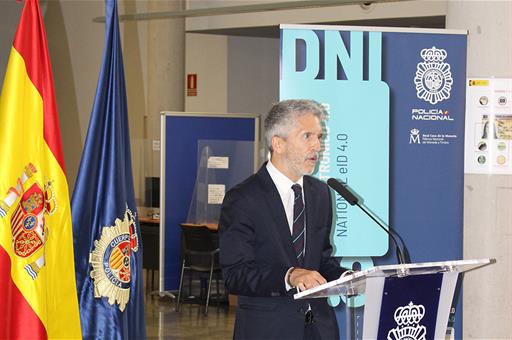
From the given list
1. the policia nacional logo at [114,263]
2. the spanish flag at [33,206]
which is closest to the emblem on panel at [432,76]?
the policia nacional logo at [114,263]

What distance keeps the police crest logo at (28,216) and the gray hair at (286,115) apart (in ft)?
2.71

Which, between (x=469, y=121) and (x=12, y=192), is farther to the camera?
(x=469, y=121)

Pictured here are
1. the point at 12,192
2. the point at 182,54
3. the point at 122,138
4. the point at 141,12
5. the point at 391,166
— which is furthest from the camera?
the point at 141,12

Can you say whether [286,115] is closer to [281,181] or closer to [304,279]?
[281,181]

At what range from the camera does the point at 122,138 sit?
363cm

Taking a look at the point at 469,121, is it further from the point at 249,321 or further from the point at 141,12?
the point at 141,12

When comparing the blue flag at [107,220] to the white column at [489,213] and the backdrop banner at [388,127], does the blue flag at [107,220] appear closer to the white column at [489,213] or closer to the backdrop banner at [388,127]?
the backdrop banner at [388,127]

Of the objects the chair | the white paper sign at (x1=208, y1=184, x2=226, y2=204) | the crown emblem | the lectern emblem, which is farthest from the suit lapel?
the white paper sign at (x1=208, y1=184, x2=226, y2=204)

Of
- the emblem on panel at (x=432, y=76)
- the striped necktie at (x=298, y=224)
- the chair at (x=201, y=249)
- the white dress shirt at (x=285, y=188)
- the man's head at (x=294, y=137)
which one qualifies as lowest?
the chair at (x=201, y=249)

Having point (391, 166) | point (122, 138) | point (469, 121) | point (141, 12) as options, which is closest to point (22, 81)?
point (122, 138)

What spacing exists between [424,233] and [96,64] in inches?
428

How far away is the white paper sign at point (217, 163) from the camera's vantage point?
10.9 meters

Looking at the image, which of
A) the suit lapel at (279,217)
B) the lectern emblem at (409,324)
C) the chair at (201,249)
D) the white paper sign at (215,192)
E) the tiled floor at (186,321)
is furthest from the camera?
the white paper sign at (215,192)

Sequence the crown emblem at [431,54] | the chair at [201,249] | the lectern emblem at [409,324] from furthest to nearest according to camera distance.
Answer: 1. the chair at [201,249]
2. the crown emblem at [431,54]
3. the lectern emblem at [409,324]
